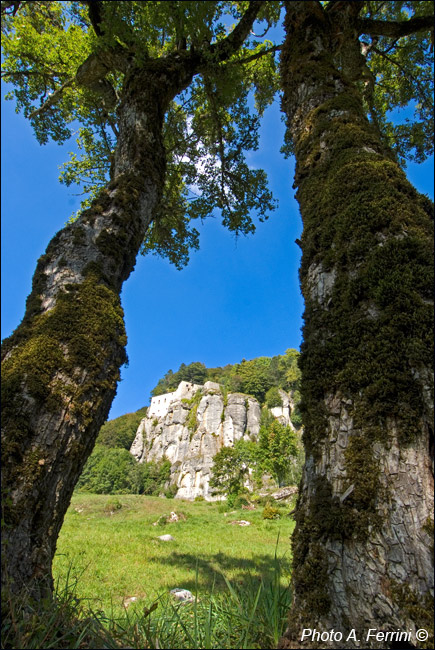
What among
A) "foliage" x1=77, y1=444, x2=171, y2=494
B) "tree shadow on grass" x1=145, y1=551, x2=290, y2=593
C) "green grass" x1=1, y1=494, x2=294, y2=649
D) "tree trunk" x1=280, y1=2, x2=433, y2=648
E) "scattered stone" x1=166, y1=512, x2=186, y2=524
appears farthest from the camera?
"foliage" x1=77, y1=444, x2=171, y2=494

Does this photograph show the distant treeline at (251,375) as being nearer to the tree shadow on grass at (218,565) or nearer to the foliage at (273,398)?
the foliage at (273,398)

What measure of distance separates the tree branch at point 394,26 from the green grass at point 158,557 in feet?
26.4

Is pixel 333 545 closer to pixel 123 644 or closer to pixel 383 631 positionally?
Answer: pixel 383 631

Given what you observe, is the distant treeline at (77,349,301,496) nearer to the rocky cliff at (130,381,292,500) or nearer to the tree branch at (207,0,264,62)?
the rocky cliff at (130,381,292,500)

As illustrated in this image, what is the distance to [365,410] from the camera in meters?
1.94

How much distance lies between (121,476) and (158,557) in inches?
2105

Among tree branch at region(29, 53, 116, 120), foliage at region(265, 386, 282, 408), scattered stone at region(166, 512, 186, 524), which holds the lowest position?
scattered stone at region(166, 512, 186, 524)

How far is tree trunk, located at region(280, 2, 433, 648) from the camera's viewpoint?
60.9 inches

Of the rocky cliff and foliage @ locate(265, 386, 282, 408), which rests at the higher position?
foliage @ locate(265, 386, 282, 408)

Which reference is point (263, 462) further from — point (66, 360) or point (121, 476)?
point (121, 476)

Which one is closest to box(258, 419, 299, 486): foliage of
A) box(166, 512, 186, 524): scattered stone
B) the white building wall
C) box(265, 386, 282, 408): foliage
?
box(166, 512, 186, 524): scattered stone

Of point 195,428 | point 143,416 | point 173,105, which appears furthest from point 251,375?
point 173,105

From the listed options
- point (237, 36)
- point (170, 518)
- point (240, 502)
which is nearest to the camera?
point (237, 36)

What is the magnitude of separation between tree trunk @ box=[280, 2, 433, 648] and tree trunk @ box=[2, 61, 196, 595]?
175 centimetres
